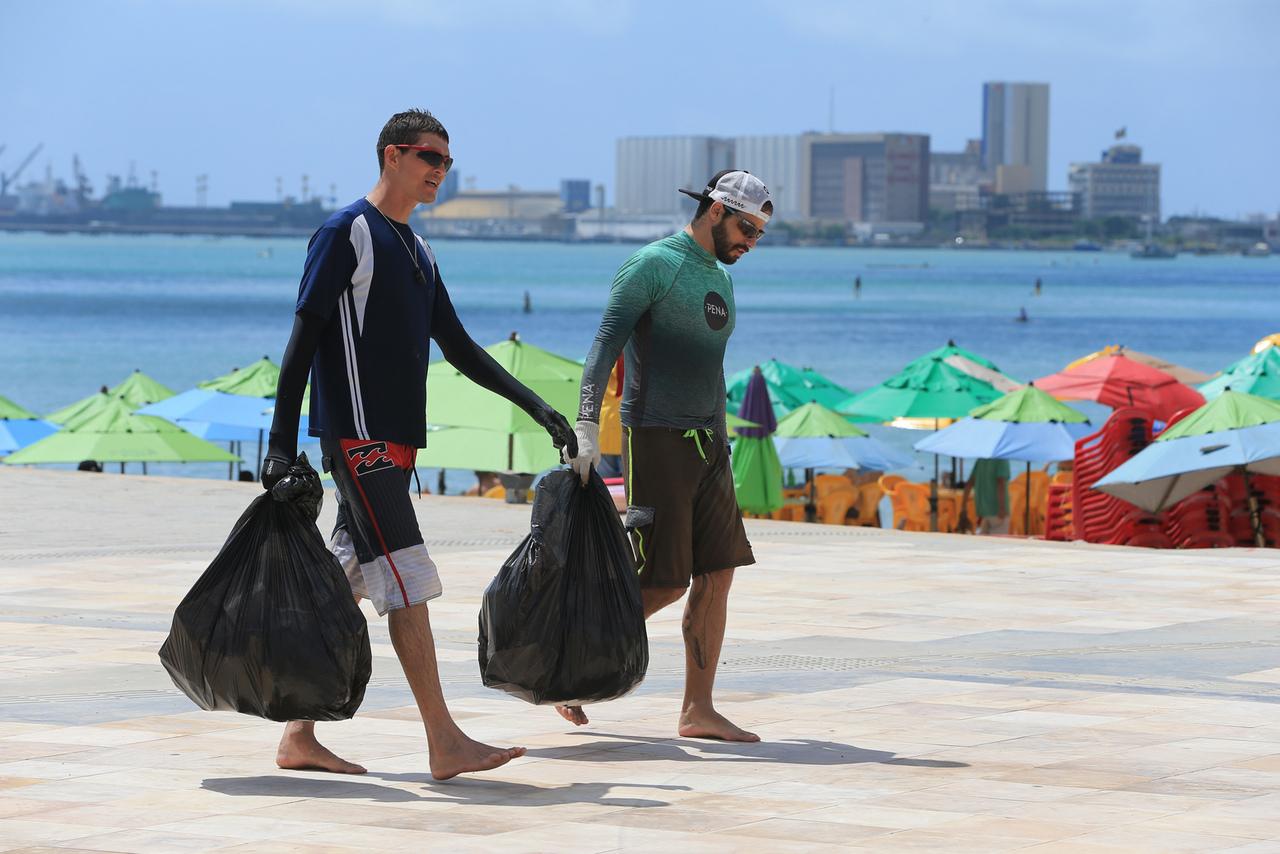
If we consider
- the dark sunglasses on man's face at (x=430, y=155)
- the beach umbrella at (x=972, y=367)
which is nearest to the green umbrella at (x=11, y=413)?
the beach umbrella at (x=972, y=367)

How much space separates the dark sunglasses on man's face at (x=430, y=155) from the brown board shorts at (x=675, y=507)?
3.25 ft

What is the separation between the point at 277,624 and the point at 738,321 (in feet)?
330

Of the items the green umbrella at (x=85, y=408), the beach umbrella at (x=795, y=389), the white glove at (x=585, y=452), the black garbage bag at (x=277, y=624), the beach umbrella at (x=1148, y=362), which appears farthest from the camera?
the beach umbrella at (x=795, y=389)

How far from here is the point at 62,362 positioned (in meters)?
67.7

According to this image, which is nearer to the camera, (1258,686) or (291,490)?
(291,490)

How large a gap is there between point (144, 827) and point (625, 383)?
2090mm

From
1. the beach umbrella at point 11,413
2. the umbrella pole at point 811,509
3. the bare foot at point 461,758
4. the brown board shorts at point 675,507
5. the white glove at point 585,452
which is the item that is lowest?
the umbrella pole at point 811,509

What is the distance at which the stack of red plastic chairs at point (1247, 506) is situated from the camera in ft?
46.9

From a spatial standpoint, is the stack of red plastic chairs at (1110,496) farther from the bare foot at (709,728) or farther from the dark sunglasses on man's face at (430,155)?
the dark sunglasses on man's face at (430,155)

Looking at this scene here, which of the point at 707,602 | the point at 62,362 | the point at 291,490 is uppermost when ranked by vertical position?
the point at 291,490

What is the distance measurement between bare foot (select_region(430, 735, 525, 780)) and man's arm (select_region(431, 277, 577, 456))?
2.71ft

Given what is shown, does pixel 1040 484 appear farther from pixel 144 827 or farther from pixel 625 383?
pixel 144 827

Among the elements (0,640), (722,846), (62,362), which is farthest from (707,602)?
(62,362)

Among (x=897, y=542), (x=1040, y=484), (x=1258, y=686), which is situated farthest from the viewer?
(x=1040, y=484)
